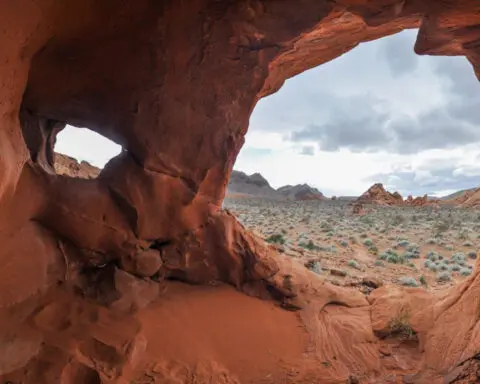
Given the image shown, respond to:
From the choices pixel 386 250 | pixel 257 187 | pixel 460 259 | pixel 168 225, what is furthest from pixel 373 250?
pixel 257 187

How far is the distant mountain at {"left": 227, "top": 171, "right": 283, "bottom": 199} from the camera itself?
268 ft

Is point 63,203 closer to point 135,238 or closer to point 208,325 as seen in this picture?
point 135,238

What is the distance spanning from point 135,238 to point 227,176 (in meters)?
1.75

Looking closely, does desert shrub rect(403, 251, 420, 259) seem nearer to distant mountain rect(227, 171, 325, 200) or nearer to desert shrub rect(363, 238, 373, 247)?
desert shrub rect(363, 238, 373, 247)

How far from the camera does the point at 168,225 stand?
6.04 metres

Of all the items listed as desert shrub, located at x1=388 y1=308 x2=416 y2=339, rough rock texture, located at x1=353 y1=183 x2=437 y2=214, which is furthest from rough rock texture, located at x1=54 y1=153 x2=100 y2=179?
rough rock texture, located at x1=353 y1=183 x2=437 y2=214

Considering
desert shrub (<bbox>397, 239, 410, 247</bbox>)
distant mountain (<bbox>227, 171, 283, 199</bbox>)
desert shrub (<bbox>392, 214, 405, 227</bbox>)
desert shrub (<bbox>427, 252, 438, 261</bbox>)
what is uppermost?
distant mountain (<bbox>227, 171, 283, 199</bbox>)

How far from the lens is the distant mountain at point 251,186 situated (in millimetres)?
81812

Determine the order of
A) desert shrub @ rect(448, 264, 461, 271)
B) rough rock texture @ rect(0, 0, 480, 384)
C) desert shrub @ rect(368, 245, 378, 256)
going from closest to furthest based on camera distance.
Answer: rough rock texture @ rect(0, 0, 480, 384) < desert shrub @ rect(448, 264, 461, 271) < desert shrub @ rect(368, 245, 378, 256)

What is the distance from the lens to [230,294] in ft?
21.1

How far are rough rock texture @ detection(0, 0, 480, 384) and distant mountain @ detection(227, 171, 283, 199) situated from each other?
73.2 meters

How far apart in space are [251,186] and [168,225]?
257 feet

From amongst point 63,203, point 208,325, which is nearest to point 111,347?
point 208,325

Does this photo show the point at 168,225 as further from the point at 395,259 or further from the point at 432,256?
the point at 432,256
